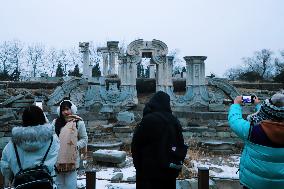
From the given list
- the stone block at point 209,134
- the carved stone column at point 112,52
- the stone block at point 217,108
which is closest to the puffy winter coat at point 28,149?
the stone block at point 209,134

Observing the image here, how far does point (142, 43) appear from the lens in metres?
17.8

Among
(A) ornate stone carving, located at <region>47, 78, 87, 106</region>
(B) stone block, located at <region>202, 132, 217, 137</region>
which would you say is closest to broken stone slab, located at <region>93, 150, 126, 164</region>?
(B) stone block, located at <region>202, 132, 217, 137</region>

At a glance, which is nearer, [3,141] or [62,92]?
[3,141]

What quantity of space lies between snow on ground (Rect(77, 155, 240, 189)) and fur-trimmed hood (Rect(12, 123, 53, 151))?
7.79ft

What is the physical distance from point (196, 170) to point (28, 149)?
5.42 meters

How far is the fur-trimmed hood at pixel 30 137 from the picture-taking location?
11.7 ft

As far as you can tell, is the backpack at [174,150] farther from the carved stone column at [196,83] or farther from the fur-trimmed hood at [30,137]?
the carved stone column at [196,83]

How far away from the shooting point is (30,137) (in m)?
3.56

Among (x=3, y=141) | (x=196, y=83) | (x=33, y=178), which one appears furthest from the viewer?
(x=196, y=83)

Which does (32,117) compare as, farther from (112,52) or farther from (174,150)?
(112,52)

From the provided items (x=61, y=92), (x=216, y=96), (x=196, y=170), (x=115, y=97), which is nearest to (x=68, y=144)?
(x=196, y=170)

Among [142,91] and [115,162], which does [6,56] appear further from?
[115,162]

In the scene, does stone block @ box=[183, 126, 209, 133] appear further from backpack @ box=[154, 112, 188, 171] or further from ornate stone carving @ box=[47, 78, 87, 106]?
backpack @ box=[154, 112, 188, 171]

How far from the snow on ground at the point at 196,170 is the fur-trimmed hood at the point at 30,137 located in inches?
93.4
